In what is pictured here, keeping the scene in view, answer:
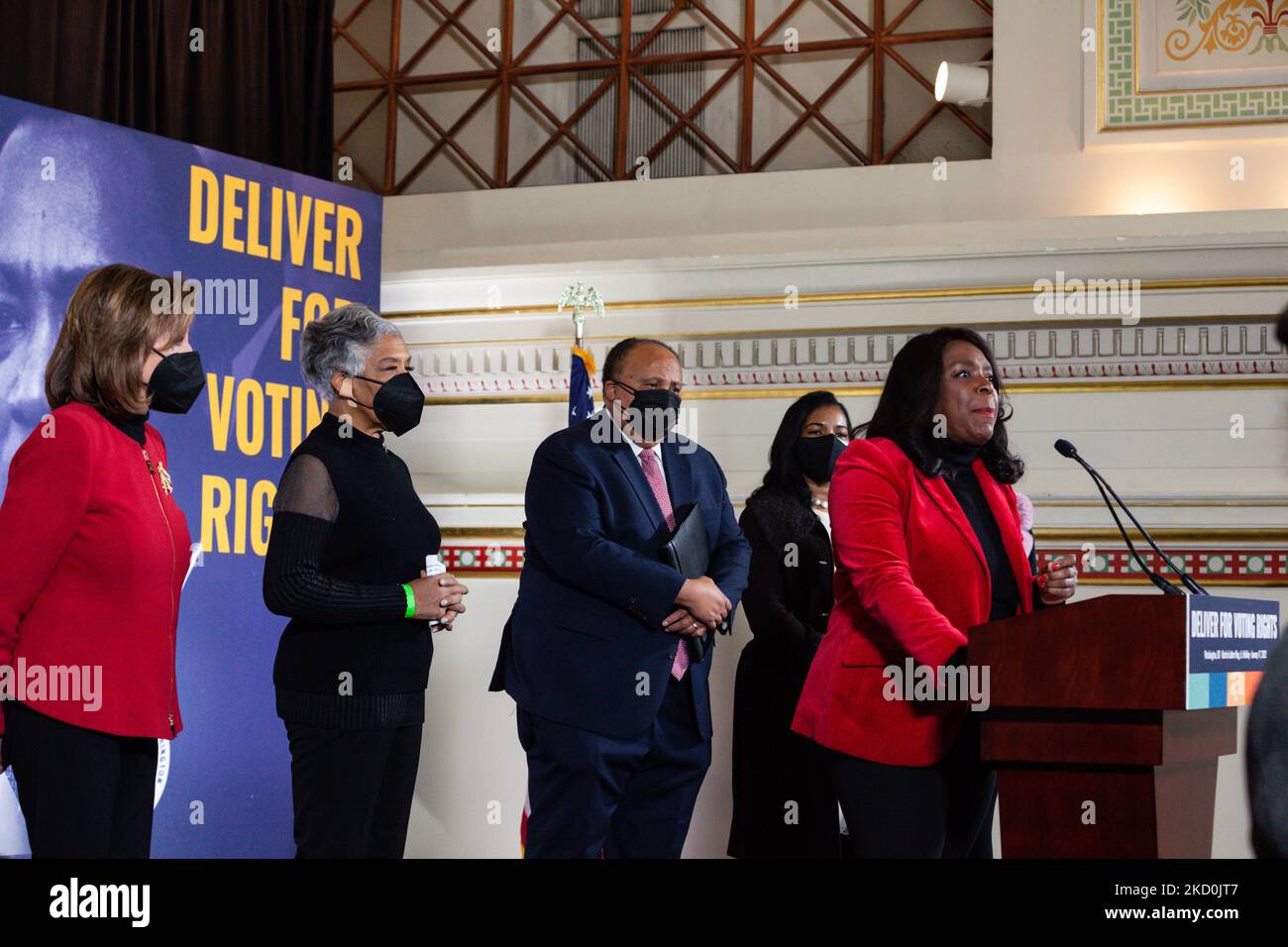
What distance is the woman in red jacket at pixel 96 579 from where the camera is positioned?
5.67 ft

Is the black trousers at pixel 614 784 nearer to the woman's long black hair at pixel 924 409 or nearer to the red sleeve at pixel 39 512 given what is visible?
the woman's long black hair at pixel 924 409

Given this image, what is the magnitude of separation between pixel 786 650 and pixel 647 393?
2.64ft

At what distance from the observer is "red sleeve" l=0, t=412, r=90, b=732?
176 cm

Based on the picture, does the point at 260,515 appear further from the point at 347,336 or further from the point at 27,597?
the point at 27,597

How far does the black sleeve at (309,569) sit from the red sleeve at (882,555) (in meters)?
0.65

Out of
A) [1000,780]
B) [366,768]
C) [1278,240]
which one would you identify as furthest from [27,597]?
[1278,240]

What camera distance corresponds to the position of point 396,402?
2.16 meters

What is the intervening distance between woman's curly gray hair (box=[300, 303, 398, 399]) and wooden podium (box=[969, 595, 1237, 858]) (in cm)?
102

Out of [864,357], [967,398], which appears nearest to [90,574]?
[967,398]

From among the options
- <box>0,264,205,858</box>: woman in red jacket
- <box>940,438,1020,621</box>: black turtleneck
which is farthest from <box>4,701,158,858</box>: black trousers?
<box>940,438,1020,621</box>: black turtleneck

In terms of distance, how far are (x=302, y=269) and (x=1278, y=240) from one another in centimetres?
225

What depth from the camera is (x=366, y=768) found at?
6.68ft

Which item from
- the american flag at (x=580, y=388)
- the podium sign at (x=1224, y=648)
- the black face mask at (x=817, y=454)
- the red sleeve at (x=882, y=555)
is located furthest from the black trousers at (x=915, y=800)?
the american flag at (x=580, y=388)

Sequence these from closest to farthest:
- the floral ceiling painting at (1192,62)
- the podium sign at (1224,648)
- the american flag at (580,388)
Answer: the podium sign at (1224,648) < the american flag at (580,388) < the floral ceiling painting at (1192,62)
